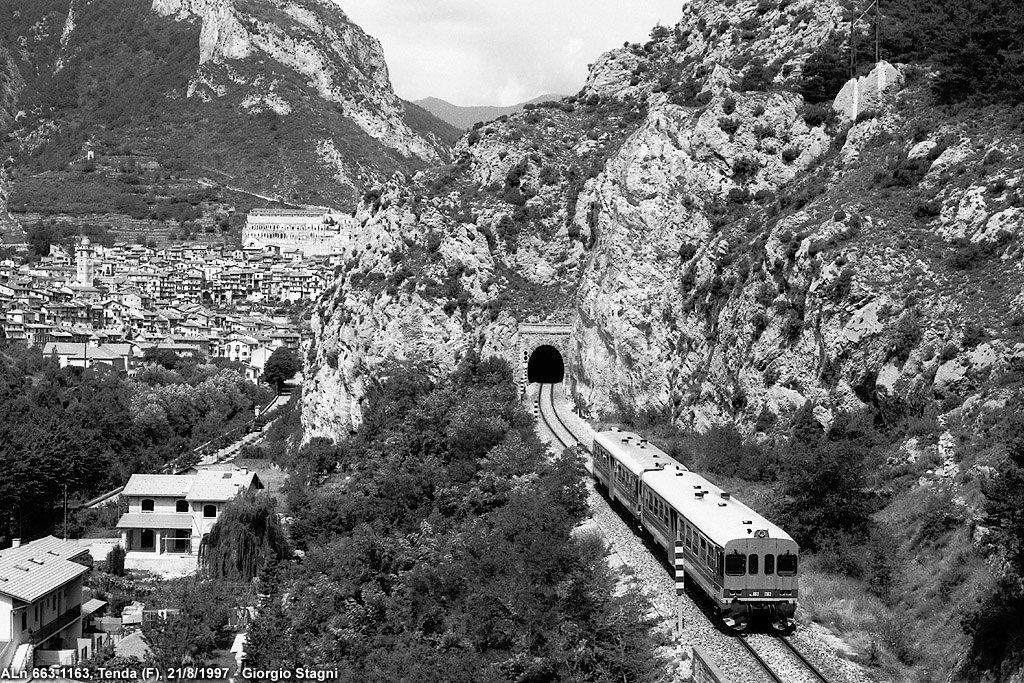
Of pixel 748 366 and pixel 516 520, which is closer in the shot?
pixel 516 520

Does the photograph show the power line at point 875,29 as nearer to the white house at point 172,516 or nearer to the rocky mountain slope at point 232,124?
the white house at point 172,516

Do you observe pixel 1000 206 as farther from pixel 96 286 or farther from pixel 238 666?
pixel 96 286

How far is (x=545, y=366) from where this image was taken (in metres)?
62.0

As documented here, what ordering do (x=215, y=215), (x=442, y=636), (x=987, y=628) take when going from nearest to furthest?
(x=987, y=628), (x=442, y=636), (x=215, y=215)

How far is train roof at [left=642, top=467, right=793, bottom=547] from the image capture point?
1933cm

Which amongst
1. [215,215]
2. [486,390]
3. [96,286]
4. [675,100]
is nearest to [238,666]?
[486,390]

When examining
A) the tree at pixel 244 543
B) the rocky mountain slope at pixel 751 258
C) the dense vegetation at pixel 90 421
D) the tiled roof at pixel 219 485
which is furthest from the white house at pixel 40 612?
the rocky mountain slope at pixel 751 258

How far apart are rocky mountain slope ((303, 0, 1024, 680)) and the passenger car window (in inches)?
82.9

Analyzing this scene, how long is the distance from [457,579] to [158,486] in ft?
92.4

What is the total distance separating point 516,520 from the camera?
2558cm

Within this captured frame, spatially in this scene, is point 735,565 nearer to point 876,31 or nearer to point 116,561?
point 116,561


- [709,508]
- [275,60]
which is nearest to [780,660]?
[709,508]

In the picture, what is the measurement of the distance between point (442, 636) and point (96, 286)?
11668 cm

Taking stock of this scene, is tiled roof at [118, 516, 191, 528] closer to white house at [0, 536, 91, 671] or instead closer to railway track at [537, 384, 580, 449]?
white house at [0, 536, 91, 671]
